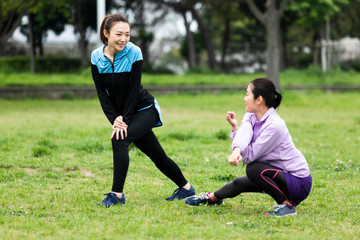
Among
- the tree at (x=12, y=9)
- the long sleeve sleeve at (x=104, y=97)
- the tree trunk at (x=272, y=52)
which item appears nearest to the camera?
the long sleeve sleeve at (x=104, y=97)

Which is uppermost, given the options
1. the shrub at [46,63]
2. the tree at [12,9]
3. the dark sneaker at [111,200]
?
the tree at [12,9]

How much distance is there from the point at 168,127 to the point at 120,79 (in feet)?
20.6

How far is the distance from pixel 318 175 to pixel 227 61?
2289 cm

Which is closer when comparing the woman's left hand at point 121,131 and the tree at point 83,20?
the woman's left hand at point 121,131

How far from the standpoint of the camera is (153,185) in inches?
229

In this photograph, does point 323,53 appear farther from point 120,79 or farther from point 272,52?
point 120,79

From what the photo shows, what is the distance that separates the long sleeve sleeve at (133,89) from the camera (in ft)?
15.4

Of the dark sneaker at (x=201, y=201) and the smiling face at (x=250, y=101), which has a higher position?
the smiling face at (x=250, y=101)

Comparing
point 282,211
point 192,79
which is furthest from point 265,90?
point 192,79

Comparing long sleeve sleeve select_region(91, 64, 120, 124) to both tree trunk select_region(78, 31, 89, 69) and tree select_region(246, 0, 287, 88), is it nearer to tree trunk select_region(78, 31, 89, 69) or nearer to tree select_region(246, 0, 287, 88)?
tree select_region(246, 0, 287, 88)

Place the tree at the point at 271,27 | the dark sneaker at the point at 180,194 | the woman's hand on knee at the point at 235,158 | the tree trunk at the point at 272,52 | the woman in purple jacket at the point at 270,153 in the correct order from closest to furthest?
1. the woman's hand on knee at the point at 235,158
2. the woman in purple jacket at the point at 270,153
3. the dark sneaker at the point at 180,194
4. the tree at the point at 271,27
5. the tree trunk at the point at 272,52

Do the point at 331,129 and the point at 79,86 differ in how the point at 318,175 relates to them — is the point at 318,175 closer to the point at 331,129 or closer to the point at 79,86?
the point at 331,129

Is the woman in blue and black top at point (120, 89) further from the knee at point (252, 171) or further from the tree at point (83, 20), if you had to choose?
the tree at point (83, 20)

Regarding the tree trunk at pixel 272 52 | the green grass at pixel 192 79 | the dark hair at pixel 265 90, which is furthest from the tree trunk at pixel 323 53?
the dark hair at pixel 265 90
